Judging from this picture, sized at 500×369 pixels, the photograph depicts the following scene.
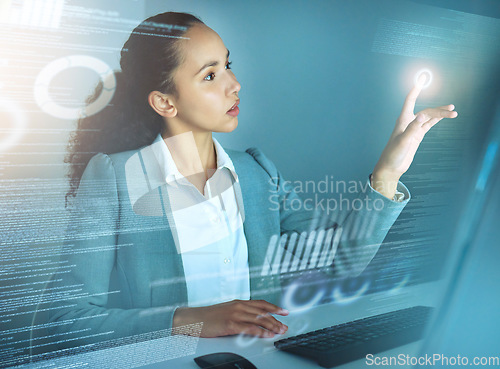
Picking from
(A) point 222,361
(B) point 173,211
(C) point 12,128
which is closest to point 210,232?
(B) point 173,211

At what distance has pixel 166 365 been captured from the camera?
0.50m

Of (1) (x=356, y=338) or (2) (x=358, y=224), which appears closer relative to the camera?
(1) (x=356, y=338)

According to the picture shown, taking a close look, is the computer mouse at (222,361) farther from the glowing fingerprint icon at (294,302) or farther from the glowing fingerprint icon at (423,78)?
the glowing fingerprint icon at (423,78)

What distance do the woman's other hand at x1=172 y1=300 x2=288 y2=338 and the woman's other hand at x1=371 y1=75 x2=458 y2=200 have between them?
0.30 m

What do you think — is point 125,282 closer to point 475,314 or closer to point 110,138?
point 110,138

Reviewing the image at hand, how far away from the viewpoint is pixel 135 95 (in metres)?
0.48

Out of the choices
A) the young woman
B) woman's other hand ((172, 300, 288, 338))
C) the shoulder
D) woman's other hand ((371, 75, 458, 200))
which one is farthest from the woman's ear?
woman's other hand ((371, 75, 458, 200))

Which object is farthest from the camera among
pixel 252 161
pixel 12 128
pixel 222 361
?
pixel 252 161

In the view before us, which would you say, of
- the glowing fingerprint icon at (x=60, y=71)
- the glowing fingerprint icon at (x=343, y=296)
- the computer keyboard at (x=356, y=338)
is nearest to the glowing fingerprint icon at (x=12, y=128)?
the glowing fingerprint icon at (x=60, y=71)

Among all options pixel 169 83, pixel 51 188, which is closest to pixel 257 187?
pixel 169 83

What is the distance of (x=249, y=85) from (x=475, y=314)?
41 centimetres

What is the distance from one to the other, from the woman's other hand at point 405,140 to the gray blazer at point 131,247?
0.15m

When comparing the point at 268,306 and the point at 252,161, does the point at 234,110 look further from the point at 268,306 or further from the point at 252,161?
the point at 268,306

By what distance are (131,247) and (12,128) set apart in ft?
0.63
